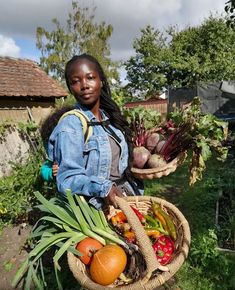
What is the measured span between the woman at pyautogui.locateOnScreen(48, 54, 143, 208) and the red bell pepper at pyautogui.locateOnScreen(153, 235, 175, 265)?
361mm

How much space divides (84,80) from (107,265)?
983mm

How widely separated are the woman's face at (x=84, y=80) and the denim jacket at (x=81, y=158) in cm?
9

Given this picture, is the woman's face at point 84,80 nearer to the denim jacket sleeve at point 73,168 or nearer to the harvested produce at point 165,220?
the denim jacket sleeve at point 73,168

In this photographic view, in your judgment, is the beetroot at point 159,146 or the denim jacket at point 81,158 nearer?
the denim jacket at point 81,158

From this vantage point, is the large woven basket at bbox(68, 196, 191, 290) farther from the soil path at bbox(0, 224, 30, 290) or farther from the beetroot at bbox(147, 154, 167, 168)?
the soil path at bbox(0, 224, 30, 290)

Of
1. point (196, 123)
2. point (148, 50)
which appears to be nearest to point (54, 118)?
point (196, 123)

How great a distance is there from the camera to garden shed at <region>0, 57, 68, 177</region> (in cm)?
792

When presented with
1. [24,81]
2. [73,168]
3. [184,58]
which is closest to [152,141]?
[73,168]

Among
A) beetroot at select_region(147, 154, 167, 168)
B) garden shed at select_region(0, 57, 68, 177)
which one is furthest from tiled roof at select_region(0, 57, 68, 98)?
beetroot at select_region(147, 154, 167, 168)

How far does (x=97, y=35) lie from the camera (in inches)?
952

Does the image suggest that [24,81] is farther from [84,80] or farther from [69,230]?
[69,230]

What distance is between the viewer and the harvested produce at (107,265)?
1688mm

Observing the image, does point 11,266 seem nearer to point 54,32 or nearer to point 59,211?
point 59,211

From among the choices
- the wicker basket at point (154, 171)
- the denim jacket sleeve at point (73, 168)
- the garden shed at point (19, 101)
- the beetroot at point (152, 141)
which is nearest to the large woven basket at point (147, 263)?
the denim jacket sleeve at point (73, 168)
